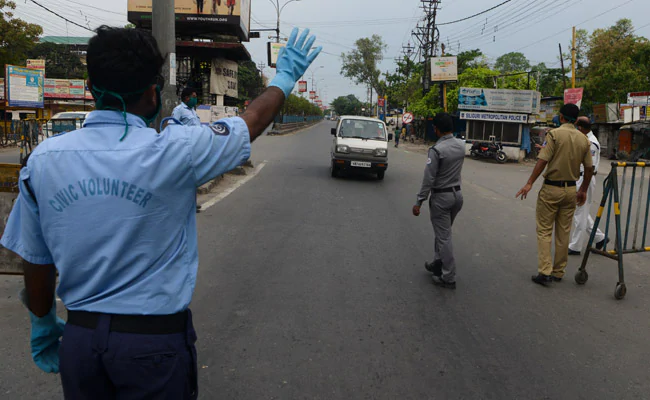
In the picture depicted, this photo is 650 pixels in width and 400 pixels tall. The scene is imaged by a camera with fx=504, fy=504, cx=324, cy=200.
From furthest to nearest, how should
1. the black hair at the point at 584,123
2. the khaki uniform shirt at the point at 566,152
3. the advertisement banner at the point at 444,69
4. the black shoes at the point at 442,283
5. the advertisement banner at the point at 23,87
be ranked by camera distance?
1. the advertisement banner at the point at 444,69
2. the advertisement banner at the point at 23,87
3. the black hair at the point at 584,123
4. the khaki uniform shirt at the point at 566,152
5. the black shoes at the point at 442,283

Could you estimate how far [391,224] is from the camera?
8336mm

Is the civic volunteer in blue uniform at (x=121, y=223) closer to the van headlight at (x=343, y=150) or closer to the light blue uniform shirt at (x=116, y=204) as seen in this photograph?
the light blue uniform shirt at (x=116, y=204)

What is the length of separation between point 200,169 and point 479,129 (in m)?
25.9

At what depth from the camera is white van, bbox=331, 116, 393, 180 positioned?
13898 mm

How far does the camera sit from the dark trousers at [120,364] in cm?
145

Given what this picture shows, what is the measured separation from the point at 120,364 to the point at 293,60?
1.22 metres

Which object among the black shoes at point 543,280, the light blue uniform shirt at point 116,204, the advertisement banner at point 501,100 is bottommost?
the black shoes at point 543,280

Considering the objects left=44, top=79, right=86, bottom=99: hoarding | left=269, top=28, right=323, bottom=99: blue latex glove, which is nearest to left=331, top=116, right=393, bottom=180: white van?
left=269, top=28, right=323, bottom=99: blue latex glove

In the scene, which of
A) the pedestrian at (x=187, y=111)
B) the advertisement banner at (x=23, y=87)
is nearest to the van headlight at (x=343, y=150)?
the pedestrian at (x=187, y=111)

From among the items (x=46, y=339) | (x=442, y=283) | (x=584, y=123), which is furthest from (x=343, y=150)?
(x=46, y=339)

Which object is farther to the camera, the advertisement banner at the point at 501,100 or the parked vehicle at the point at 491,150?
the advertisement banner at the point at 501,100

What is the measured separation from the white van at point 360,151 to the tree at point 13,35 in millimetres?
20287

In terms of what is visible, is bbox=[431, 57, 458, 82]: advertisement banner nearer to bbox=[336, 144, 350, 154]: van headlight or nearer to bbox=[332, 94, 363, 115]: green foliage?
bbox=[336, 144, 350, 154]: van headlight

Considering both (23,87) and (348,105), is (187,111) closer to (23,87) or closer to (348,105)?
(23,87)
